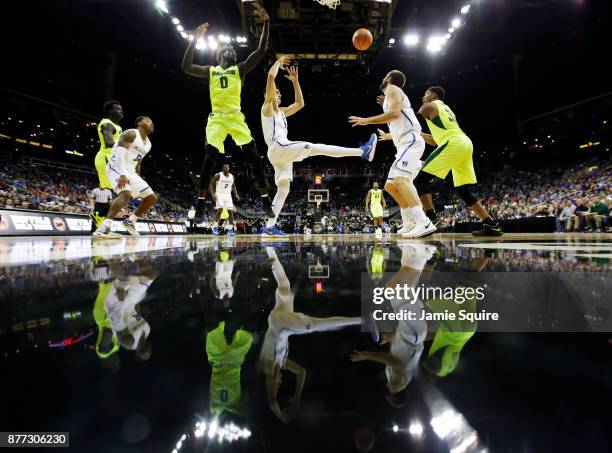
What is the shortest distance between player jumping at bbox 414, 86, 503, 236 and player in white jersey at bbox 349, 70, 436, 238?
0.20 m

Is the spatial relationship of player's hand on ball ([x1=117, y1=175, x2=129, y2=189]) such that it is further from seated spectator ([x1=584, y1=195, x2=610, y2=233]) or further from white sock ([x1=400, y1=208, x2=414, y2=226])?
seated spectator ([x1=584, y1=195, x2=610, y2=233])

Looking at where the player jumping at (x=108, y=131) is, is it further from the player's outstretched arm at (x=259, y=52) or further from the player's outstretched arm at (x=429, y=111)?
the player's outstretched arm at (x=429, y=111)

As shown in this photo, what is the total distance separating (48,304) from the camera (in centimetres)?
67

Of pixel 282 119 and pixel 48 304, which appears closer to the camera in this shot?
pixel 48 304

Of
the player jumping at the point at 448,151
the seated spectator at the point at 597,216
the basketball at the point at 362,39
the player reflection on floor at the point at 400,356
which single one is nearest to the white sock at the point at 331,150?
the player jumping at the point at 448,151

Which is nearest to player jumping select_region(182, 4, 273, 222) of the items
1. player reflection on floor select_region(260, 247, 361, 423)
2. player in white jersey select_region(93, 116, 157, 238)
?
player in white jersey select_region(93, 116, 157, 238)

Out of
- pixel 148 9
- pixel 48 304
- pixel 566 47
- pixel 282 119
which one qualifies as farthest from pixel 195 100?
pixel 48 304

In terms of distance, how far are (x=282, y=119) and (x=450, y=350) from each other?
4081 mm

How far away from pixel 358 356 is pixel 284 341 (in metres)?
0.11

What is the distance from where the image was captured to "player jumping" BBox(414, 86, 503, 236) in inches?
148

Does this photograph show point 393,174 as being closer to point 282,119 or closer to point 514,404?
point 282,119

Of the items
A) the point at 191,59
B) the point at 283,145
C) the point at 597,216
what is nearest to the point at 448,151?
the point at 283,145

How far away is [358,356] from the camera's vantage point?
16.0 inches

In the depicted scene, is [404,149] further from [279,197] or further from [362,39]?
[362,39]
